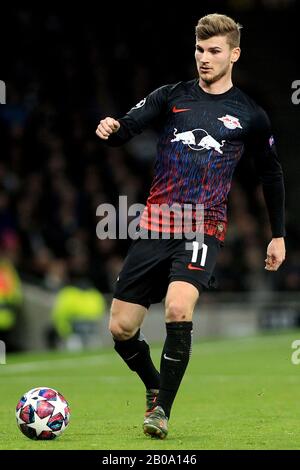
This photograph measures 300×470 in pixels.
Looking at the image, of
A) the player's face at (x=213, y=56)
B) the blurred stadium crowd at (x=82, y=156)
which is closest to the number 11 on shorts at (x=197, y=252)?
the player's face at (x=213, y=56)

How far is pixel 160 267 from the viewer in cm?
711

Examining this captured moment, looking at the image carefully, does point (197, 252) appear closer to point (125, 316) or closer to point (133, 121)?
point (125, 316)

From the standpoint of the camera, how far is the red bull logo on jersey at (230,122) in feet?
23.6

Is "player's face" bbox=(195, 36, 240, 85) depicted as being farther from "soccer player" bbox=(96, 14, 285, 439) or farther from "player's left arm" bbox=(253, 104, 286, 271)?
"player's left arm" bbox=(253, 104, 286, 271)

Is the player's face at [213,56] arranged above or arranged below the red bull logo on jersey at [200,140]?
above

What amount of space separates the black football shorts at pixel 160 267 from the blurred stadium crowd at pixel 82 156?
10.4 m

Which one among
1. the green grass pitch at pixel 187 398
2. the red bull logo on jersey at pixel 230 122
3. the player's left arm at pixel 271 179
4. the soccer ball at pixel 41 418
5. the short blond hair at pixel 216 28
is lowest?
the green grass pitch at pixel 187 398

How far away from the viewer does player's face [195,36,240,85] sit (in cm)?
705

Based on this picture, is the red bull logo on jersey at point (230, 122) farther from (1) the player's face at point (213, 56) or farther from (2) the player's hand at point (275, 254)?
(2) the player's hand at point (275, 254)

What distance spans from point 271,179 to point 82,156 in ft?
49.8

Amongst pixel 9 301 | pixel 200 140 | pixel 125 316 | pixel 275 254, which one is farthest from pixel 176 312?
pixel 9 301

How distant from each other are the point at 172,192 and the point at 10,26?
702 inches
